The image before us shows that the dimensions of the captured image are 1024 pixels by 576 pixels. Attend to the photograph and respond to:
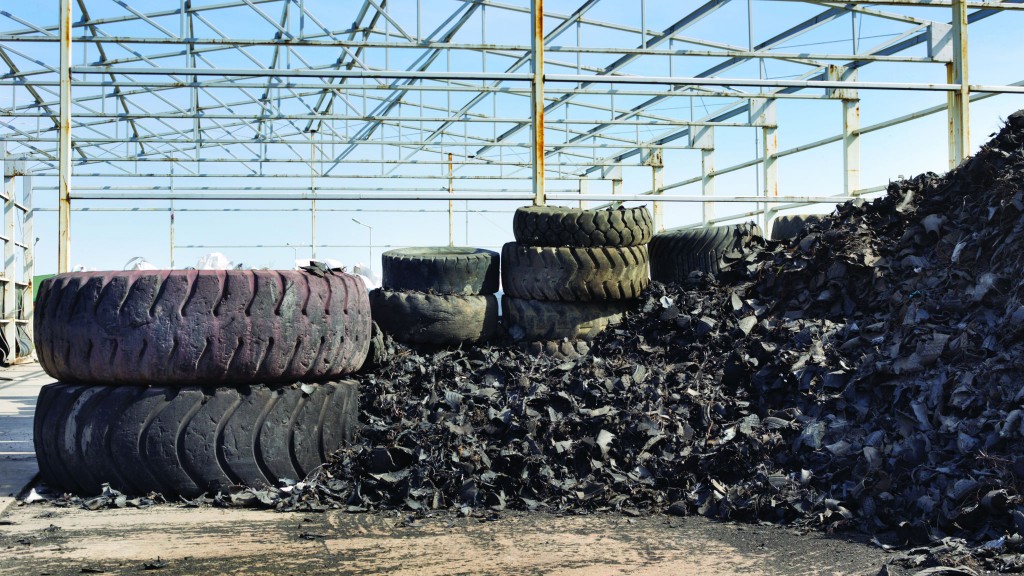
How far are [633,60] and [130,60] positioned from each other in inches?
376

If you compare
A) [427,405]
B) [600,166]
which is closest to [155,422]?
[427,405]

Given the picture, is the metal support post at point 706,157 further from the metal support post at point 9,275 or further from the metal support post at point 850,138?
the metal support post at point 9,275

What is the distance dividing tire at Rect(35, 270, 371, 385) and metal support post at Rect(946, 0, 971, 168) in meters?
7.21

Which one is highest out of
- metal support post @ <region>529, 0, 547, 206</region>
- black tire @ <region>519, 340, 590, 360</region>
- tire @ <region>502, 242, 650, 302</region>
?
metal support post @ <region>529, 0, 547, 206</region>

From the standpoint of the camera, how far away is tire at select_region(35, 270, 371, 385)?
4328mm

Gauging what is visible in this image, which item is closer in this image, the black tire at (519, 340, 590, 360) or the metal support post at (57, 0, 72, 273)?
the black tire at (519, 340, 590, 360)

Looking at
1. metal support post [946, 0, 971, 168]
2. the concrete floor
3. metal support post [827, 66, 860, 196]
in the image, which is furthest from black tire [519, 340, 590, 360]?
metal support post [827, 66, 860, 196]

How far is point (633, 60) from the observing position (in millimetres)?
16781

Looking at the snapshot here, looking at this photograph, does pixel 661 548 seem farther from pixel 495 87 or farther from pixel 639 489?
pixel 495 87

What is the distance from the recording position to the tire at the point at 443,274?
21.0 feet

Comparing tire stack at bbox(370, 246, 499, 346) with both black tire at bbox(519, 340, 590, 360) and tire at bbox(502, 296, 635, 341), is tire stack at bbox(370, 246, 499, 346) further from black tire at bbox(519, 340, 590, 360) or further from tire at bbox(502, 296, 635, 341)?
black tire at bbox(519, 340, 590, 360)

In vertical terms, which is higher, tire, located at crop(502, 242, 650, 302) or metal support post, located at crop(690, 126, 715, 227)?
metal support post, located at crop(690, 126, 715, 227)

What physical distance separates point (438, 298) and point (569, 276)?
978 millimetres

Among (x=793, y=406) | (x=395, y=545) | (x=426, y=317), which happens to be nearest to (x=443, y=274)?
Result: (x=426, y=317)
